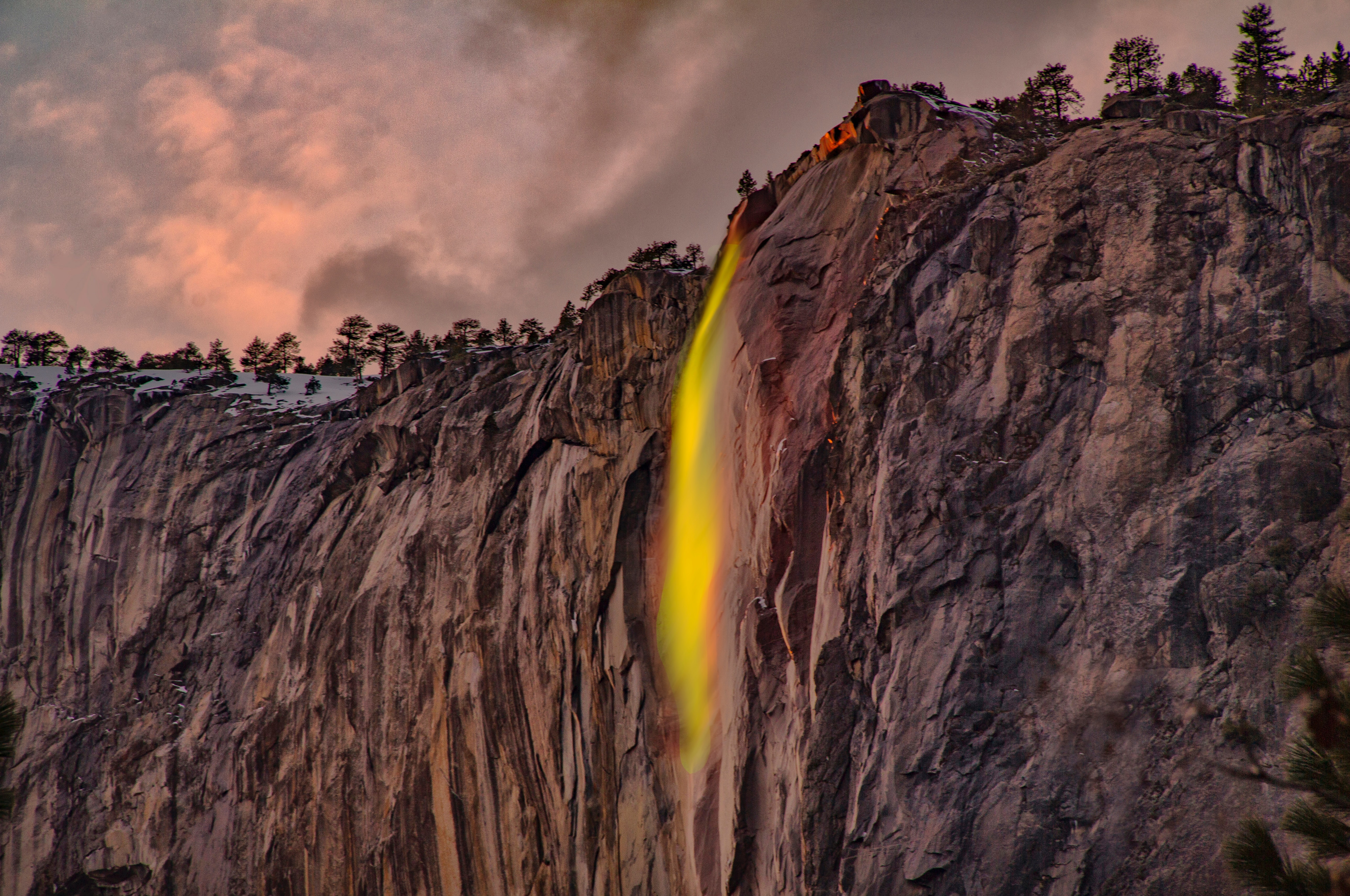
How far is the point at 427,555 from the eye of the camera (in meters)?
47.9

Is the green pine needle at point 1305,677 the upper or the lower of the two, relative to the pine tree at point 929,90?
lower

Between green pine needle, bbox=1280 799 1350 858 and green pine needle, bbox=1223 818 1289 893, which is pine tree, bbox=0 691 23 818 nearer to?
green pine needle, bbox=1223 818 1289 893

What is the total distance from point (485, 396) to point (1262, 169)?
37.2 metres

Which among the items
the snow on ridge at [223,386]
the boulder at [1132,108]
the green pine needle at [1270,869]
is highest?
the snow on ridge at [223,386]

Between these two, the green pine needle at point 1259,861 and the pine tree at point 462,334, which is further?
the pine tree at point 462,334

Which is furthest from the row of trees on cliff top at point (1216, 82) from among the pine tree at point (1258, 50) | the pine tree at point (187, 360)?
the pine tree at point (187, 360)

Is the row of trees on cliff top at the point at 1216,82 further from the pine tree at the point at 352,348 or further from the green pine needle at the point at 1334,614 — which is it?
the pine tree at the point at 352,348

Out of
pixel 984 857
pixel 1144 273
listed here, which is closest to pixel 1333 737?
pixel 984 857

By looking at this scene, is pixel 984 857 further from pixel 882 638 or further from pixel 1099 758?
pixel 882 638

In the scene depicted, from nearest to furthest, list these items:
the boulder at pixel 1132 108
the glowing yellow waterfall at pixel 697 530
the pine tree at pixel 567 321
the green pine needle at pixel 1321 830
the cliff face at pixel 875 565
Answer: the green pine needle at pixel 1321 830 → the cliff face at pixel 875 565 → the boulder at pixel 1132 108 → the glowing yellow waterfall at pixel 697 530 → the pine tree at pixel 567 321

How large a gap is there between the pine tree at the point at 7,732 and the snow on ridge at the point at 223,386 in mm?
52565

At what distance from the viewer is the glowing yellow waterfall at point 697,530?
32.8 m

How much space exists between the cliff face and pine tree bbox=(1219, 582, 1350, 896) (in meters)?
4.73

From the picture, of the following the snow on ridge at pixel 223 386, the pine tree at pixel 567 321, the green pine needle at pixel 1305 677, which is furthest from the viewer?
the snow on ridge at pixel 223 386
